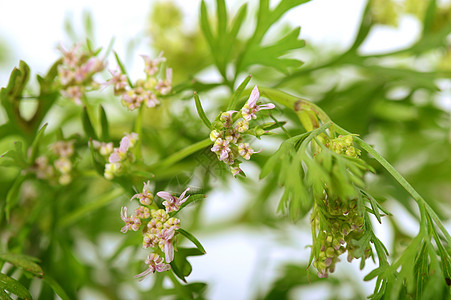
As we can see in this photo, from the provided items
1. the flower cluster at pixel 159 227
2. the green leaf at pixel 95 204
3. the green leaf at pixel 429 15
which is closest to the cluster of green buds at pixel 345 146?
the flower cluster at pixel 159 227

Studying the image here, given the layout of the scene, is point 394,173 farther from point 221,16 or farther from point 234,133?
point 221,16

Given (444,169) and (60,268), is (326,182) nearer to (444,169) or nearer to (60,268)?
(60,268)

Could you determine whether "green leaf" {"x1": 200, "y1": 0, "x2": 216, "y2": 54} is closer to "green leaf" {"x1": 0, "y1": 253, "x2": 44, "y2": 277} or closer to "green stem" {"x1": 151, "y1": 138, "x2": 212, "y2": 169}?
"green stem" {"x1": 151, "y1": 138, "x2": 212, "y2": 169}

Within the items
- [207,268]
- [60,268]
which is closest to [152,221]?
[60,268]

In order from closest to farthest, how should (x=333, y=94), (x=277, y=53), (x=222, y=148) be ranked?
(x=222, y=148), (x=277, y=53), (x=333, y=94)

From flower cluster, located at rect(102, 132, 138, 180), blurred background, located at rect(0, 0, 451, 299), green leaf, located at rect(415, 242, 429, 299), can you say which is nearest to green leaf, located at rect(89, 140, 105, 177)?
flower cluster, located at rect(102, 132, 138, 180)

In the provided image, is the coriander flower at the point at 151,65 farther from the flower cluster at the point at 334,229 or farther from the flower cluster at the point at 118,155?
the flower cluster at the point at 334,229

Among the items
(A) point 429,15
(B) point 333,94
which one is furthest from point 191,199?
(A) point 429,15
